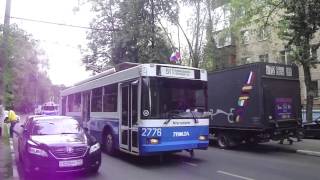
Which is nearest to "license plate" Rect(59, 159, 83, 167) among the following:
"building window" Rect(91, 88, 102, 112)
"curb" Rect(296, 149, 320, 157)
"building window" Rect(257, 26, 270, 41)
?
"building window" Rect(91, 88, 102, 112)

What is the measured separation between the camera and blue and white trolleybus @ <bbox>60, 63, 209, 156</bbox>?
12.3 metres

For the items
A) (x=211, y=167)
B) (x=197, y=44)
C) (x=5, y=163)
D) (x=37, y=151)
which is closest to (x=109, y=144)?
(x=5, y=163)

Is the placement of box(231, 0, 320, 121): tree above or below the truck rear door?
above

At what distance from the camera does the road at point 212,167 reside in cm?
1103

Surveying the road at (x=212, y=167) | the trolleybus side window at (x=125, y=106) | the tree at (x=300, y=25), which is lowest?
the road at (x=212, y=167)

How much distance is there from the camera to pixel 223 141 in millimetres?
18172

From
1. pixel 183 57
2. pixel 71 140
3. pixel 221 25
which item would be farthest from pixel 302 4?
pixel 183 57

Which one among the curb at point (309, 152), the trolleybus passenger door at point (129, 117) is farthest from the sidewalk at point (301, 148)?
the trolleybus passenger door at point (129, 117)

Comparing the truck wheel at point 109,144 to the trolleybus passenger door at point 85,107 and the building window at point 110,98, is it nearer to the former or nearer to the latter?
the building window at point 110,98

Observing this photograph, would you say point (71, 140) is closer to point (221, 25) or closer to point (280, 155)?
point (280, 155)

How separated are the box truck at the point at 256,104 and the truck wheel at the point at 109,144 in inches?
201

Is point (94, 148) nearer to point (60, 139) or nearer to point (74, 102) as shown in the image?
point (60, 139)

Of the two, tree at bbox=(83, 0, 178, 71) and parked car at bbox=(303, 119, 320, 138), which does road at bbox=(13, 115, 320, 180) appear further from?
tree at bbox=(83, 0, 178, 71)

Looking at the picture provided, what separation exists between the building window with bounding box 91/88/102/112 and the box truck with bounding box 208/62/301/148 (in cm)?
502
